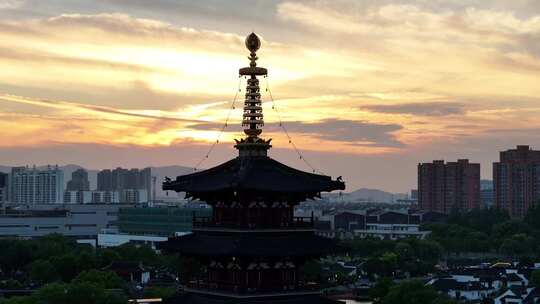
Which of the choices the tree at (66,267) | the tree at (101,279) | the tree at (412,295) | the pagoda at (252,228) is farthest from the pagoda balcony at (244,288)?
the tree at (66,267)

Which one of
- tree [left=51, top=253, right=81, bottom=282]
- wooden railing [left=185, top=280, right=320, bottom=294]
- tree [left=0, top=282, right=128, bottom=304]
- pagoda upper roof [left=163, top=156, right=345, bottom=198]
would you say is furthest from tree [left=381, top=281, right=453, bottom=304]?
tree [left=51, top=253, right=81, bottom=282]

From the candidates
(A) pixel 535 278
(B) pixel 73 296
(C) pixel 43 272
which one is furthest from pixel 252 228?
(A) pixel 535 278

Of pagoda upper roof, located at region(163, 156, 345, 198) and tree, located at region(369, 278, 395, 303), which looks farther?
tree, located at region(369, 278, 395, 303)

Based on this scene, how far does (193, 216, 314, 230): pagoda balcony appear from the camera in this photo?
34.7 m

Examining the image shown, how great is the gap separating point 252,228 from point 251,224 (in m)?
0.34

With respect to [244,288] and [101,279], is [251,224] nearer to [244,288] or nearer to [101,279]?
[244,288]

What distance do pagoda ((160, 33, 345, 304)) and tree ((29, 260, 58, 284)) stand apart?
72.3m

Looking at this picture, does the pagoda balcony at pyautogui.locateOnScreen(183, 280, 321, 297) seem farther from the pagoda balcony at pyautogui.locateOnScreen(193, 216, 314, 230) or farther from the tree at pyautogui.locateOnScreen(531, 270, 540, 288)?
the tree at pyautogui.locateOnScreen(531, 270, 540, 288)

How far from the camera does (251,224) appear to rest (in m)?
34.8

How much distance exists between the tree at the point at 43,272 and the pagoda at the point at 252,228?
237ft

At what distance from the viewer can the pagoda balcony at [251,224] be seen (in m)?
34.7

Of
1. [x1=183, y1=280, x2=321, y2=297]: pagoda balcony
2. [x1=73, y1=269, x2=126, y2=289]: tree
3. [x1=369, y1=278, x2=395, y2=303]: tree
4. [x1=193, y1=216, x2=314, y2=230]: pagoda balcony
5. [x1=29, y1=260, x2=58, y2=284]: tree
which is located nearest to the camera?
[x1=183, y1=280, x2=321, y2=297]: pagoda balcony

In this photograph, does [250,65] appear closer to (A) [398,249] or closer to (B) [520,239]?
(A) [398,249]

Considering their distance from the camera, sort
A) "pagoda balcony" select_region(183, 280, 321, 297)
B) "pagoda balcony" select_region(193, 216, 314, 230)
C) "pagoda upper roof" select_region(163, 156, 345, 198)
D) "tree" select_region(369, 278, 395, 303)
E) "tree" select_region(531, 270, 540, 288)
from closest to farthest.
A: "pagoda balcony" select_region(183, 280, 321, 297) < "pagoda upper roof" select_region(163, 156, 345, 198) < "pagoda balcony" select_region(193, 216, 314, 230) < "tree" select_region(369, 278, 395, 303) < "tree" select_region(531, 270, 540, 288)
